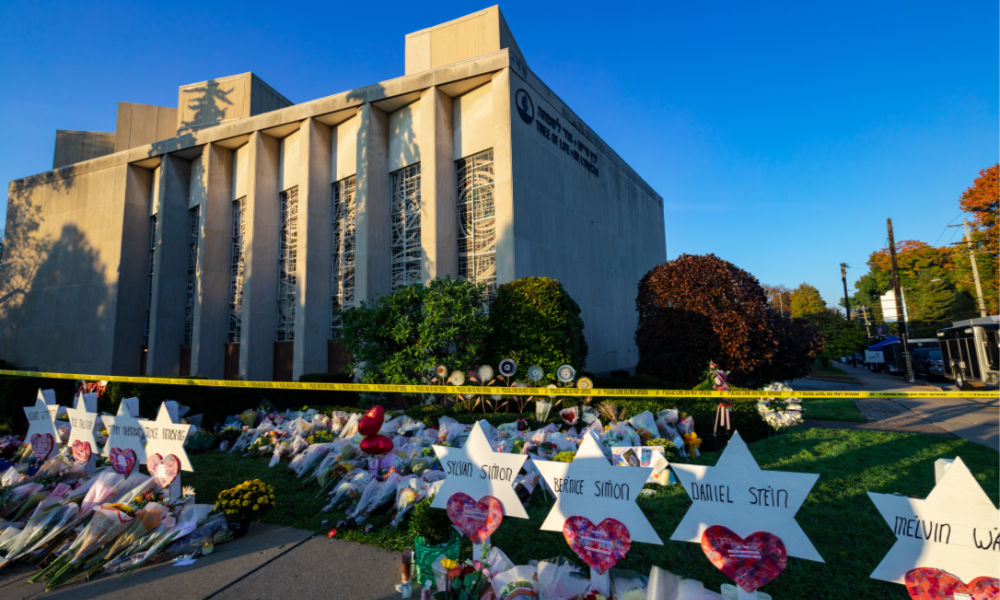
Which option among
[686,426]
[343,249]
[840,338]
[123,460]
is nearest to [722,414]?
[686,426]

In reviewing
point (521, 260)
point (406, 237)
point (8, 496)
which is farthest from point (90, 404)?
point (406, 237)

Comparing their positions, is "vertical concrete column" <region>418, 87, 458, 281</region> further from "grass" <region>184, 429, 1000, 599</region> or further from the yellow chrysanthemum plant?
the yellow chrysanthemum plant

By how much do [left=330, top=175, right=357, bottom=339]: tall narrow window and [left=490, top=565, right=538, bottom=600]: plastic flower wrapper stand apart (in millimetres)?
17547

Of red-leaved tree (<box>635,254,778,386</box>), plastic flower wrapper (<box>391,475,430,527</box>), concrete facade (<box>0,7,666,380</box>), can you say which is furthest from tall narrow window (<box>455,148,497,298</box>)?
plastic flower wrapper (<box>391,475,430,527</box>)

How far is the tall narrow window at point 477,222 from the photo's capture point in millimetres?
16234

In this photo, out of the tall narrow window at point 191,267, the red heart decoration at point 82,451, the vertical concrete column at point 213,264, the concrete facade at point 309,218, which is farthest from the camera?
the tall narrow window at point 191,267

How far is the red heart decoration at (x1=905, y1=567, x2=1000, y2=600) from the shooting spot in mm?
2260

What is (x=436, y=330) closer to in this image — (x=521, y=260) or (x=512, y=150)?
(x=521, y=260)

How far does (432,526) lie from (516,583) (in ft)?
2.88

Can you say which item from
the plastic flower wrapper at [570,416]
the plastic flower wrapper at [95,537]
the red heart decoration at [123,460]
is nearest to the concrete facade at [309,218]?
the plastic flower wrapper at [570,416]

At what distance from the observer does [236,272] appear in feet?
77.6

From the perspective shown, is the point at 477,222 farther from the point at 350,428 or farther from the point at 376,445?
the point at 376,445

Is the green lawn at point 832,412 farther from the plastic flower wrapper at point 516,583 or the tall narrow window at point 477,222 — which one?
the plastic flower wrapper at point 516,583

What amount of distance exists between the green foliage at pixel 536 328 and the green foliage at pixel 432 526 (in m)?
8.43
